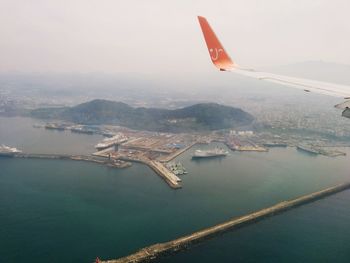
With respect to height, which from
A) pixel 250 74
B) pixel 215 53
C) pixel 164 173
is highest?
pixel 215 53

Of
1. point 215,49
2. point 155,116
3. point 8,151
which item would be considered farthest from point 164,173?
point 155,116

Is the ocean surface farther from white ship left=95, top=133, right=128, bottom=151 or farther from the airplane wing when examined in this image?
the airplane wing

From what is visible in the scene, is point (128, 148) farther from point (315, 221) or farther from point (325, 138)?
point (325, 138)

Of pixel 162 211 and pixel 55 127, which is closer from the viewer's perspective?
pixel 162 211

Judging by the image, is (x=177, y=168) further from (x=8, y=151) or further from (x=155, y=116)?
(x=155, y=116)

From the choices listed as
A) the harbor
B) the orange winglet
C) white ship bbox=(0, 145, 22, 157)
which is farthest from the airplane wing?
white ship bbox=(0, 145, 22, 157)

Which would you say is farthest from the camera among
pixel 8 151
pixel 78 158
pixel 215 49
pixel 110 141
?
pixel 110 141
